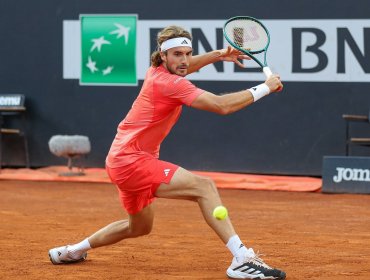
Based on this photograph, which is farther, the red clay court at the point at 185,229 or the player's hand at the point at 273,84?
the red clay court at the point at 185,229

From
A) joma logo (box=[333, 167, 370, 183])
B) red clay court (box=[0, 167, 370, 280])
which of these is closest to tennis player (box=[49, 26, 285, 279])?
red clay court (box=[0, 167, 370, 280])

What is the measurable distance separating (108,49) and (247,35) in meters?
5.80

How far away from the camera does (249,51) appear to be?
6465 millimetres

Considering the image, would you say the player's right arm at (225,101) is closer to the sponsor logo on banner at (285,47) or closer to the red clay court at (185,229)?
the red clay court at (185,229)

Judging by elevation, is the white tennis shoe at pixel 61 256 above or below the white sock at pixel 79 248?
below

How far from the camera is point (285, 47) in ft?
37.7

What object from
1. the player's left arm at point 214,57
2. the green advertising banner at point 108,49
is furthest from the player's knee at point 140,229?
the green advertising banner at point 108,49

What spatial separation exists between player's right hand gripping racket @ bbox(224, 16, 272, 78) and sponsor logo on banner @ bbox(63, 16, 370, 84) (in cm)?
488

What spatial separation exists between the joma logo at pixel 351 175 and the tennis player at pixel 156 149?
16.1ft

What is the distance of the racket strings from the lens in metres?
6.51

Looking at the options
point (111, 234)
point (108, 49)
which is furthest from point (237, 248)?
point (108, 49)

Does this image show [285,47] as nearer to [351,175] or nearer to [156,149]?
[351,175]

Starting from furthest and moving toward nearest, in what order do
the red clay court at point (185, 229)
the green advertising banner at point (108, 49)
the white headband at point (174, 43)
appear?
the green advertising banner at point (108, 49) < the red clay court at point (185, 229) < the white headband at point (174, 43)

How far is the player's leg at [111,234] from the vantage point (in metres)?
6.17
